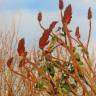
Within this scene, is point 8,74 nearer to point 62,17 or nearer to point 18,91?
point 18,91

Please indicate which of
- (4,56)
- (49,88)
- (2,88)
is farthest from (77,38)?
(4,56)

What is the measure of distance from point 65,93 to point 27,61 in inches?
16.9

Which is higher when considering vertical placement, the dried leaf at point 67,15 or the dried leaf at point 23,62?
the dried leaf at point 67,15

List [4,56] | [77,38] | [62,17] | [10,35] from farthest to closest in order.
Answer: [10,35], [4,56], [77,38], [62,17]

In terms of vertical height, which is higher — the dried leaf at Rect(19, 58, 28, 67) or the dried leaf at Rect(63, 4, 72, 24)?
the dried leaf at Rect(63, 4, 72, 24)

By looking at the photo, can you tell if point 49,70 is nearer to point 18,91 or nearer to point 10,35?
point 18,91

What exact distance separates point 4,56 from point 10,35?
513 millimetres

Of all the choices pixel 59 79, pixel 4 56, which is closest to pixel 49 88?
pixel 59 79

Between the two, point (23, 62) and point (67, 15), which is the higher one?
point (67, 15)

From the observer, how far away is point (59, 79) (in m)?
1.82

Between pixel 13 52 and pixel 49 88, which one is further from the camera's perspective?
pixel 13 52

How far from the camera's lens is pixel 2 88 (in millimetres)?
5020

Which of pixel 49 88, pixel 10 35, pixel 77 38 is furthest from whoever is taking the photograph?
pixel 10 35

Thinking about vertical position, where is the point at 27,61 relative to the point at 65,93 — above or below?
above
